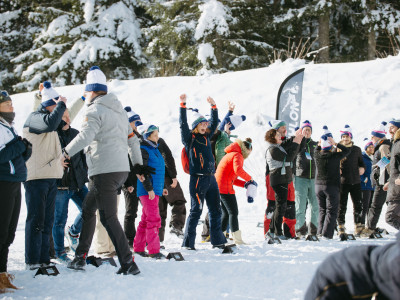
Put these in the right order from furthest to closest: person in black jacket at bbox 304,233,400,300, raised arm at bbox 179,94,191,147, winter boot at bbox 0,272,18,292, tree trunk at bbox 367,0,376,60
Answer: tree trunk at bbox 367,0,376,60, raised arm at bbox 179,94,191,147, winter boot at bbox 0,272,18,292, person in black jacket at bbox 304,233,400,300

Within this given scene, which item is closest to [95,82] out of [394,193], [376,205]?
[394,193]

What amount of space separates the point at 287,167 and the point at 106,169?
125 inches

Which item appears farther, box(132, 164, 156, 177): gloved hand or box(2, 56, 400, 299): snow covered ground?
box(132, 164, 156, 177): gloved hand

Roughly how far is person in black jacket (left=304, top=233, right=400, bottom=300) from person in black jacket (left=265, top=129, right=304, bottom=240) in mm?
4919

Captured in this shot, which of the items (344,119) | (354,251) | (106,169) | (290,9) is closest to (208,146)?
(106,169)

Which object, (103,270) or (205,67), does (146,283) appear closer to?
(103,270)

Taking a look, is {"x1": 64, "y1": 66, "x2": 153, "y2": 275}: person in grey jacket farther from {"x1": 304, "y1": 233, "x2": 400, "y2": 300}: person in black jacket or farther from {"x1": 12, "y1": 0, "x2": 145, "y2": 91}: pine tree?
{"x1": 12, "y1": 0, "x2": 145, "y2": 91}: pine tree

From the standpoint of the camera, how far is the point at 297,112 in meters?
11.1

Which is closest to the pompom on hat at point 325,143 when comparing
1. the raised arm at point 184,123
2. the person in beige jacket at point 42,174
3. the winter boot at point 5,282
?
the raised arm at point 184,123

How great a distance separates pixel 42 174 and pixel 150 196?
3.62 feet

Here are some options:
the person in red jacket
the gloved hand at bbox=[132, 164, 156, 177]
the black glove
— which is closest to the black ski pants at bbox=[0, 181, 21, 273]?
the black glove

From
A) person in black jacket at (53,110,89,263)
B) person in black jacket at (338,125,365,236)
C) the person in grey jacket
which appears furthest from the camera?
person in black jacket at (338,125,365,236)

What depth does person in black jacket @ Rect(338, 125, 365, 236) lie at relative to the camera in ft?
24.2

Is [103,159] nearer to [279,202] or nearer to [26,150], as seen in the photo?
[26,150]
